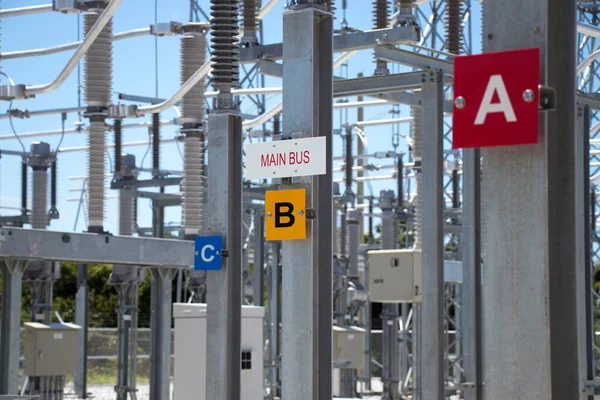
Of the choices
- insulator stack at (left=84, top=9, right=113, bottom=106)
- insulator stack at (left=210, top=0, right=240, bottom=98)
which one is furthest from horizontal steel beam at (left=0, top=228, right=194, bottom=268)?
insulator stack at (left=210, top=0, right=240, bottom=98)

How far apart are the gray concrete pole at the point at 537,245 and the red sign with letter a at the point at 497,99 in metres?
0.11

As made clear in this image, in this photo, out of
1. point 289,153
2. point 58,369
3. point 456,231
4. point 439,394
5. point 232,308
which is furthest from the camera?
point 456,231

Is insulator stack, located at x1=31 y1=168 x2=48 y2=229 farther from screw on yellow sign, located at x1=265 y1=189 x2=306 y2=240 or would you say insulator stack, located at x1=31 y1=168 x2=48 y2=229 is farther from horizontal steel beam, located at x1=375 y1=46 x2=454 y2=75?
screw on yellow sign, located at x1=265 y1=189 x2=306 y2=240

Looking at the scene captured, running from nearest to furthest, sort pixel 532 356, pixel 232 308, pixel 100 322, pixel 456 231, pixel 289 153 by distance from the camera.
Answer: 1. pixel 532 356
2. pixel 289 153
3. pixel 232 308
4. pixel 456 231
5. pixel 100 322

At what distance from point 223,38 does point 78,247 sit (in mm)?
4058

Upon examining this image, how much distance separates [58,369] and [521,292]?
33.9 feet

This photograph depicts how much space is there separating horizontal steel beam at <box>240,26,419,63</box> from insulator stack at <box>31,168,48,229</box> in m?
6.23

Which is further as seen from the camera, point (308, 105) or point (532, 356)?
point (308, 105)

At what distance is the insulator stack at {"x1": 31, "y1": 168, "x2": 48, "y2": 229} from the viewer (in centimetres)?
1419

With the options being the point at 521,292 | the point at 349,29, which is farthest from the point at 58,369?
the point at 521,292

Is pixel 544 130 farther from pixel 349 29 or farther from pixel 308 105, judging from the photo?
pixel 349 29

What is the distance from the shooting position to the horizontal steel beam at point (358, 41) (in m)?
7.95

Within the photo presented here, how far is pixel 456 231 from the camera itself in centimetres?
1925

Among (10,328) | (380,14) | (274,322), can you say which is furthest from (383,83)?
(274,322)
